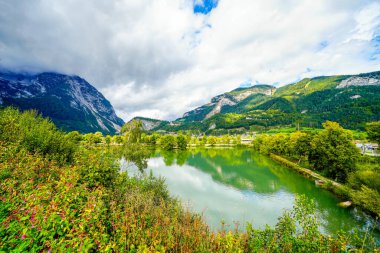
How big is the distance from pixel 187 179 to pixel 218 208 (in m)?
16.1

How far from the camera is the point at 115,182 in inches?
358

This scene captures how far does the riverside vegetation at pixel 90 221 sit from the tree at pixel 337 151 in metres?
31.1

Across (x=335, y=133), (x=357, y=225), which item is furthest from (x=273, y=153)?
(x=357, y=225)

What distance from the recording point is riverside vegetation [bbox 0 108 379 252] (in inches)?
140

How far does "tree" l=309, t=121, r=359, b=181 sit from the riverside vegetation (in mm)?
31125

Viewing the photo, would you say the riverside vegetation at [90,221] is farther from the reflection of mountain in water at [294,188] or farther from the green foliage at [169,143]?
the green foliage at [169,143]

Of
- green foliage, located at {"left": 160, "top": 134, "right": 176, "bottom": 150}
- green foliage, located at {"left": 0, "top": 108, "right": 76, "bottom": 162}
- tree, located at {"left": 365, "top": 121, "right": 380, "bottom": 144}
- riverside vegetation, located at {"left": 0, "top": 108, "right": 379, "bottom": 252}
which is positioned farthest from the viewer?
green foliage, located at {"left": 160, "top": 134, "right": 176, "bottom": 150}

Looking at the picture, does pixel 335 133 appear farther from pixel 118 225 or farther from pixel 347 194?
pixel 118 225

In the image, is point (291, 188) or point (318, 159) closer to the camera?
point (291, 188)

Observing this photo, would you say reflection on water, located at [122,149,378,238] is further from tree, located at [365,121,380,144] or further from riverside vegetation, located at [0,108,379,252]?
tree, located at [365,121,380,144]

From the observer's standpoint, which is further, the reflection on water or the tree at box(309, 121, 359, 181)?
the tree at box(309, 121, 359, 181)

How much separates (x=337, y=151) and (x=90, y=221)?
135 ft

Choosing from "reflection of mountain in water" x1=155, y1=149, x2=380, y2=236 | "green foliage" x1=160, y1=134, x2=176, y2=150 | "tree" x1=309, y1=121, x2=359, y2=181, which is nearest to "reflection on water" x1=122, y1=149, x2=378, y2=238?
"reflection of mountain in water" x1=155, y1=149, x2=380, y2=236

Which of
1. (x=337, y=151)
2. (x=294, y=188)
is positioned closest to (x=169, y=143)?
(x=294, y=188)
